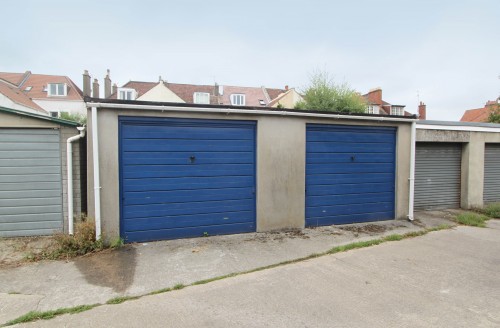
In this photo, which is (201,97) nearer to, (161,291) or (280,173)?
(280,173)

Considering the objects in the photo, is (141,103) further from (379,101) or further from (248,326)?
(379,101)

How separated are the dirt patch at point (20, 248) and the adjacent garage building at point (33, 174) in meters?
0.23

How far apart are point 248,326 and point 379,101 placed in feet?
103

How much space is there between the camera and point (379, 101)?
3011 cm

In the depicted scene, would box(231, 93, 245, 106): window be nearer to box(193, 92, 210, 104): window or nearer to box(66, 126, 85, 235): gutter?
box(193, 92, 210, 104): window

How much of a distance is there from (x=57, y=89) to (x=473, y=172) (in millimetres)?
38011

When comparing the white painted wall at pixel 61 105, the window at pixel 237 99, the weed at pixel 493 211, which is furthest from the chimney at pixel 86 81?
the weed at pixel 493 211

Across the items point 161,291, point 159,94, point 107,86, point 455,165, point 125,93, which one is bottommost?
point 161,291

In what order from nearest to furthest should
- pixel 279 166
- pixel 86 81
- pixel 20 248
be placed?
pixel 20 248 → pixel 279 166 → pixel 86 81

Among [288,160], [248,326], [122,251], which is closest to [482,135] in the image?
[288,160]

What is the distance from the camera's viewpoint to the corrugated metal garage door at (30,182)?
5.79 metres

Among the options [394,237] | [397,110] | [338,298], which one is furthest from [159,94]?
[338,298]

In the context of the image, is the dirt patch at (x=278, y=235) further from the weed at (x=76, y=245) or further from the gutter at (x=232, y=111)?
the weed at (x=76, y=245)

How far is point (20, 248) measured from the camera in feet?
17.3
